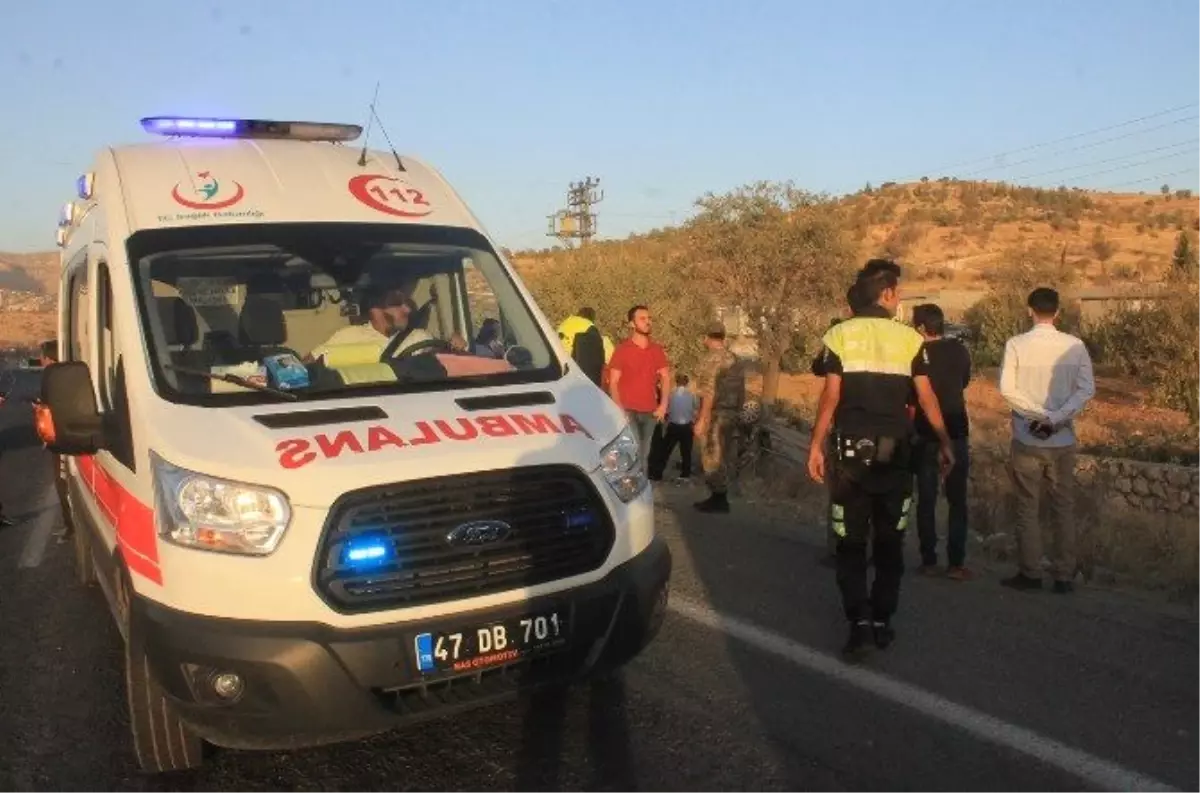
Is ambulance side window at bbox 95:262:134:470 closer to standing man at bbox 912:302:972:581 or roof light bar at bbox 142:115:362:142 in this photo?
roof light bar at bbox 142:115:362:142

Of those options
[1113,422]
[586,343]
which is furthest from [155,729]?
[1113,422]

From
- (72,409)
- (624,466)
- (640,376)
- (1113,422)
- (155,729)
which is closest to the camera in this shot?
(155,729)

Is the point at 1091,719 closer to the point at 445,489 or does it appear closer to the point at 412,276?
the point at 445,489

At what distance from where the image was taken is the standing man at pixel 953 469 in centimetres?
711

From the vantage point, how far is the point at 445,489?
3779mm

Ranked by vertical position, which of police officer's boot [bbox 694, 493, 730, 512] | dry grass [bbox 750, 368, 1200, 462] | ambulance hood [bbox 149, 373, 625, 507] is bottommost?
dry grass [bbox 750, 368, 1200, 462]

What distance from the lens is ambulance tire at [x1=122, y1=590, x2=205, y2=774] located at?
157 inches

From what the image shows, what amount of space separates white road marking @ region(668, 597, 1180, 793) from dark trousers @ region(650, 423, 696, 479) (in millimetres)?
5808

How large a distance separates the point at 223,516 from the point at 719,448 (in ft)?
20.6

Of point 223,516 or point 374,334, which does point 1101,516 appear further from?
point 223,516

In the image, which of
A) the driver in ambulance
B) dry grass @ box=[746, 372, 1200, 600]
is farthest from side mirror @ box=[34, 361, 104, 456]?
dry grass @ box=[746, 372, 1200, 600]

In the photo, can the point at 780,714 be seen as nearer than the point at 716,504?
Yes

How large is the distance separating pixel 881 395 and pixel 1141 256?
56357mm

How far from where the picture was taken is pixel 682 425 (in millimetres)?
11891
